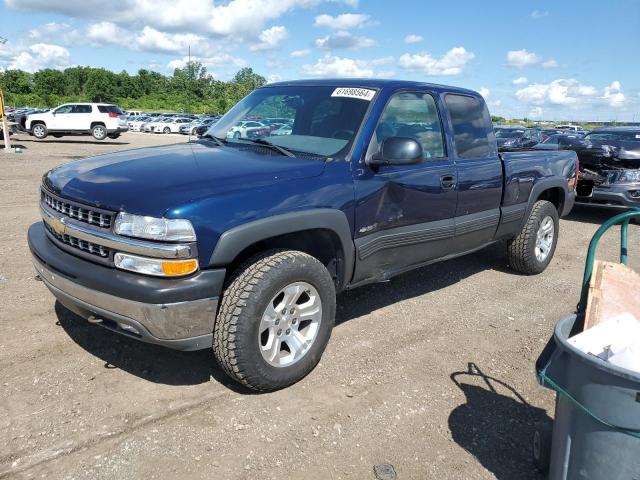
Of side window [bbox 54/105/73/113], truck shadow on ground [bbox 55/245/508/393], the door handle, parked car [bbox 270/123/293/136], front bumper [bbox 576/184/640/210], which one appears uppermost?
side window [bbox 54/105/73/113]

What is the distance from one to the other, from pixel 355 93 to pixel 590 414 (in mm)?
2675

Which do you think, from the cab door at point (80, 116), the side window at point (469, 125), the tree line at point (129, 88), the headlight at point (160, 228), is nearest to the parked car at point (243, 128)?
the headlight at point (160, 228)

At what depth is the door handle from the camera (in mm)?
4087

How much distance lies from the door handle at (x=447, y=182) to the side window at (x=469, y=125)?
0.31 metres

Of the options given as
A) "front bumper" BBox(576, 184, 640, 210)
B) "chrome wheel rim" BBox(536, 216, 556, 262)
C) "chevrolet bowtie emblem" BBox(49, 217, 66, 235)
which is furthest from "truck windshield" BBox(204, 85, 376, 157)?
"front bumper" BBox(576, 184, 640, 210)

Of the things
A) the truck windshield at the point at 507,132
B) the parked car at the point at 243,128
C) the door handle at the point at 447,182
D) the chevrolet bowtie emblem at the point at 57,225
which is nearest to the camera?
the chevrolet bowtie emblem at the point at 57,225

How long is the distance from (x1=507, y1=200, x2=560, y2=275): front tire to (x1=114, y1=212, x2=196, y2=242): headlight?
394cm

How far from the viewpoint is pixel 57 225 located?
3.06 m

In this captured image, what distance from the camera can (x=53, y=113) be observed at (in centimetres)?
2364

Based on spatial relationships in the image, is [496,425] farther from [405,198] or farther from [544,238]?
[544,238]

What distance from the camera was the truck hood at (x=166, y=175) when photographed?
8.83 ft

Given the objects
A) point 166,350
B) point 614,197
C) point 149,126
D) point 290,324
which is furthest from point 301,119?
point 149,126

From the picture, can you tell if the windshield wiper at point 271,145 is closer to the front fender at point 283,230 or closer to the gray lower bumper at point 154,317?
the front fender at point 283,230

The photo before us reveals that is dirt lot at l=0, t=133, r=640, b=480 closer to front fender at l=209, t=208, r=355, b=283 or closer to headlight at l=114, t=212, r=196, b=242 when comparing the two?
front fender at l=209, t=208, r=355, b=283
